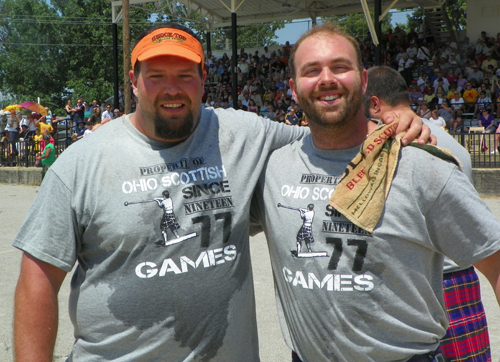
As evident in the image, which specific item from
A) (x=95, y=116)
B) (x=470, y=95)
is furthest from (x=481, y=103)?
(x=95, y=116)

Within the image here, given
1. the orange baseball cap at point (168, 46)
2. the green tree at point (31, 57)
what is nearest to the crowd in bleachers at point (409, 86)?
the orange baseball cap at point (168, 46)

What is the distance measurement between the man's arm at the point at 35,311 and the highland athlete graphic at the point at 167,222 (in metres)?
0.41

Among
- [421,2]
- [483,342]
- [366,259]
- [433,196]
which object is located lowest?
[483,342]

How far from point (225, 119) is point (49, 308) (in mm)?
1075

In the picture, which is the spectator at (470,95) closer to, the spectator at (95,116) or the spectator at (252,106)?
the spectator at (252,106)

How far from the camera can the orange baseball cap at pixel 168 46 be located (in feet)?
7.48

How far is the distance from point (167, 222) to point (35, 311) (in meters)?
0.58

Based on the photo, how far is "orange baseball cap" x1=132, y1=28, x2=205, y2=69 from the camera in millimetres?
Answer: 2281

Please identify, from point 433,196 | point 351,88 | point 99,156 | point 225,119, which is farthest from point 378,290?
point 99,156

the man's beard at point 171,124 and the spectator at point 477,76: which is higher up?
the spectator at point 477,76

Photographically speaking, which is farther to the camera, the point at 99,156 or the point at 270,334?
the point at 270,334

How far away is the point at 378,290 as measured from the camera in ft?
6.82

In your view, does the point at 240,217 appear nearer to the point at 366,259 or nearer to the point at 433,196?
the point at 366,259

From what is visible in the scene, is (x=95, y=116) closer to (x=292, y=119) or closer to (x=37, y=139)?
(x=37, y=139)
